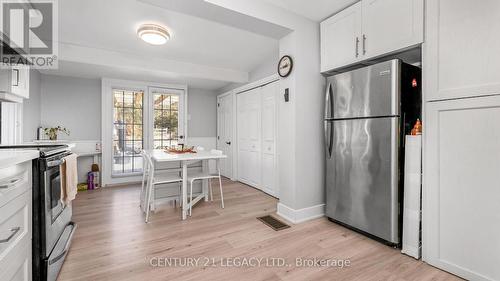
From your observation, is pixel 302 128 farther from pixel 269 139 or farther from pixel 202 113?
pixel 202 113

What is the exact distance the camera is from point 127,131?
15.5 feet

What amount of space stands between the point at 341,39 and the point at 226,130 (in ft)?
11.2

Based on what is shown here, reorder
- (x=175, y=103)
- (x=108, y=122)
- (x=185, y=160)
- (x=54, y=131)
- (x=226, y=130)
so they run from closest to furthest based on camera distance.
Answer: (x=185, y=160) → (x=54, y=131) → (x=108, y=122) → (x=175, y=103) → (x=226, y=130)

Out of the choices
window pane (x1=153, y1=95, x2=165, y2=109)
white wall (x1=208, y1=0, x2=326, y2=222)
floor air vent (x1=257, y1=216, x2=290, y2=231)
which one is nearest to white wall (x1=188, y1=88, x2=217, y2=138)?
window pane (x1=153, y1=95, x2=165, y2=109)

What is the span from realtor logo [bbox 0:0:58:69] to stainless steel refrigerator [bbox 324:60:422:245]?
281cm

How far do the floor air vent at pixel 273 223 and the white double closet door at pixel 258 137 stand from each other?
3.19 ft

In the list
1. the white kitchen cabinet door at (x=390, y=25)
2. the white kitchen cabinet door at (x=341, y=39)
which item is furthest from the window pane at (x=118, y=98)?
the white kitchen cabinet door at (x=390, y=25)

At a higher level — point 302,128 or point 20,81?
point 20,81

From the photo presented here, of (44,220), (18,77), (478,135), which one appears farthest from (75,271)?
(478,135)

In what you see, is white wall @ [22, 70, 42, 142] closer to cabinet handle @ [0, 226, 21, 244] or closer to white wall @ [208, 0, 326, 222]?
cabinet handle @ [0, 226, 21, 244]

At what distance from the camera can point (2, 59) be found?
5.98 ft

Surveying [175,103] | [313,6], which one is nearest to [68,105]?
[175,103]

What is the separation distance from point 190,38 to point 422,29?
8.90 ft

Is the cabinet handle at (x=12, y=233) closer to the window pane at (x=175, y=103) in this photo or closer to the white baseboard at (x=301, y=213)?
the white baseboard at (x=301, y=213)
